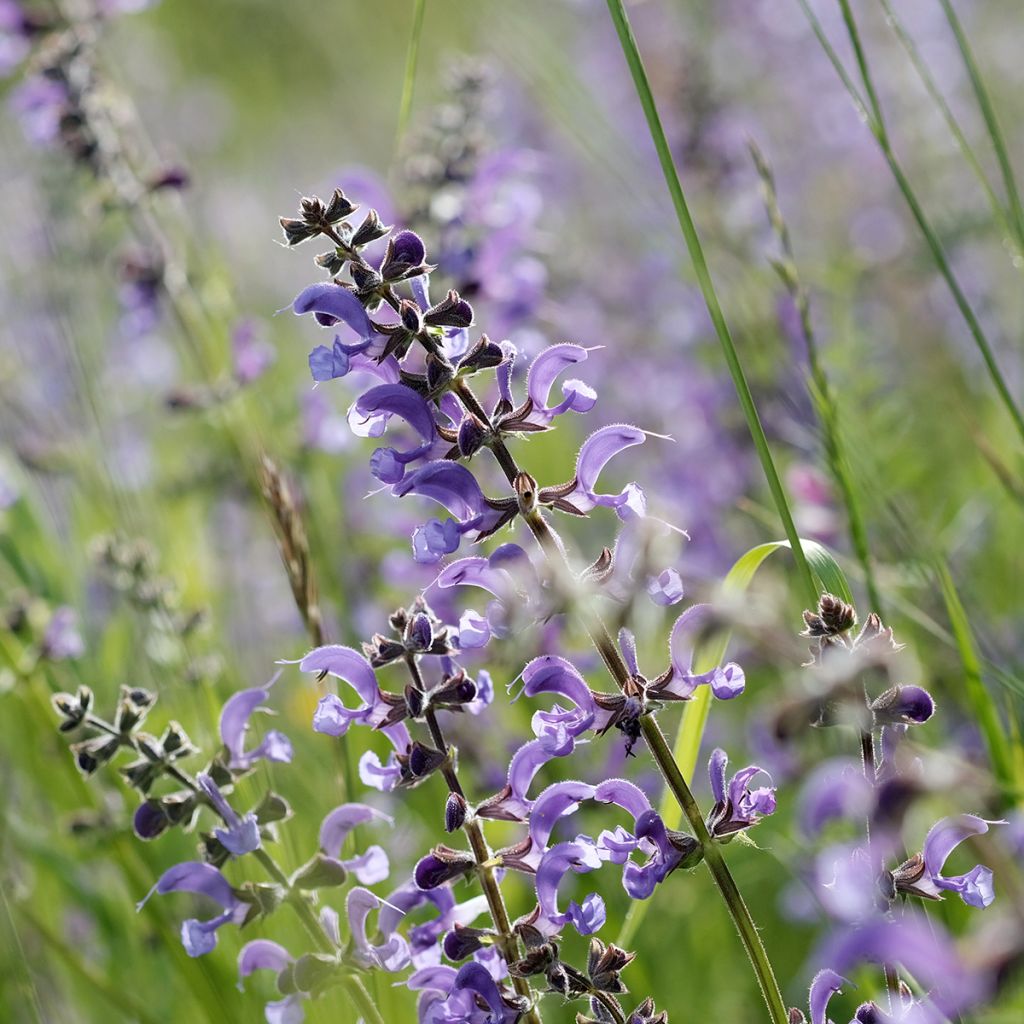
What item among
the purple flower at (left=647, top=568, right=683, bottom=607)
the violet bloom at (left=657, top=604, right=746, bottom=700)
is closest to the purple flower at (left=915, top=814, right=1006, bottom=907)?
the violet bloom at (left=657, top=604, right=746, bottom=700)

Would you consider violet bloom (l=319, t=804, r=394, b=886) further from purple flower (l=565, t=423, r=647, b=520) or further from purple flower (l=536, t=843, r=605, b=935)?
purple flower (l=565, t=423, r=647, b=520)

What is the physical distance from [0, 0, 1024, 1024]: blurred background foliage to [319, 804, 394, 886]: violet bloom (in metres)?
0.16

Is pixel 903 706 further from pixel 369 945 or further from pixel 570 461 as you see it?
pixel 570 461

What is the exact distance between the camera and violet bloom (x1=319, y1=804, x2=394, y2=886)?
1.61m

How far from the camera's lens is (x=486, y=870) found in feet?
4.82

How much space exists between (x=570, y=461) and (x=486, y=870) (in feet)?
12.8

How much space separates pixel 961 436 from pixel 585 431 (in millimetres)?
1895

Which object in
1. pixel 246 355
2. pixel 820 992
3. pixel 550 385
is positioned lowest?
pixel 820 992

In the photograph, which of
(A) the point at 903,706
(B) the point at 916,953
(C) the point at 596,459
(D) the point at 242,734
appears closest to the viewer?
(B) the point at 916,953

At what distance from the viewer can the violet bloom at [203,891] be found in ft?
4.85

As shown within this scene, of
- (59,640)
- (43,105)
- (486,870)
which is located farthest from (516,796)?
(43,105)

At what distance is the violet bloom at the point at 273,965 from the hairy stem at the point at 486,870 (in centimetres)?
26

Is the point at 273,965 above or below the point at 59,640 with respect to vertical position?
below

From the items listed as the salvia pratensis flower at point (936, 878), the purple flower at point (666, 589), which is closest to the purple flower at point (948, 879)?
the salvia pratensis flower at point (936, 878)
